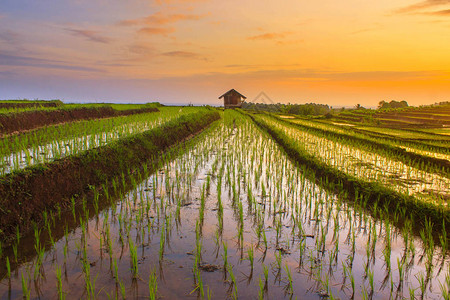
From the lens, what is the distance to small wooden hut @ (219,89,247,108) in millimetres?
34094

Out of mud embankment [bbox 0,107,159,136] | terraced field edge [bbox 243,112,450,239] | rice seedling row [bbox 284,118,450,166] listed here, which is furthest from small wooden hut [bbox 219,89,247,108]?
terraced field edge [bbox 243,112,450,239]

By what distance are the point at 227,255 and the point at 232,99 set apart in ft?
106

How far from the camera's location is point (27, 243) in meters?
3.09

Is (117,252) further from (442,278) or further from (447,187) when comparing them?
(447,187)

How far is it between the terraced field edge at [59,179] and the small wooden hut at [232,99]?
27.5 meters

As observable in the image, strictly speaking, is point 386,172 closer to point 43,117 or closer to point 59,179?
point 59,179

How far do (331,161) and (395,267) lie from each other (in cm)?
386

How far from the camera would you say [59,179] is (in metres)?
4.18

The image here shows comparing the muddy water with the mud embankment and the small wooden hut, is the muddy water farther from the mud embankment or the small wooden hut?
the small wooden hut

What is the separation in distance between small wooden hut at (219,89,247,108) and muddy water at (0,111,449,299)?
30219mm

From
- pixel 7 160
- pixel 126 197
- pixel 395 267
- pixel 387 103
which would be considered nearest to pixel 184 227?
pixel 126 197

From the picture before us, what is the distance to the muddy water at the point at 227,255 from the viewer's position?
243cm

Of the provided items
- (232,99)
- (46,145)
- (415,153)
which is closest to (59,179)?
(46,145)

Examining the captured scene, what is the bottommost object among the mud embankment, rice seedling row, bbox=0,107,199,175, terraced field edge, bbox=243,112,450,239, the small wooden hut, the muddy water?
the muddy water
